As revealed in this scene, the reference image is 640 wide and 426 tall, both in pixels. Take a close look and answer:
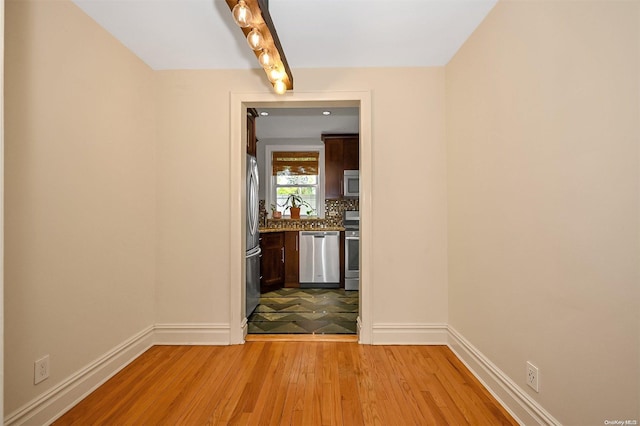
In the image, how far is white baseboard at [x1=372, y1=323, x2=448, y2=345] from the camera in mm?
2674

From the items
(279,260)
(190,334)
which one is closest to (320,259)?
(279,260)

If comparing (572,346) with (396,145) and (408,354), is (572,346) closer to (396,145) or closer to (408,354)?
(408,354)

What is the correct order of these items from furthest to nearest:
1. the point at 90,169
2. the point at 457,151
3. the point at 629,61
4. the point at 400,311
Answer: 1. the point at 400,311
2. the point at 457,151
3. the point at 90,169
4. the point at 629,61

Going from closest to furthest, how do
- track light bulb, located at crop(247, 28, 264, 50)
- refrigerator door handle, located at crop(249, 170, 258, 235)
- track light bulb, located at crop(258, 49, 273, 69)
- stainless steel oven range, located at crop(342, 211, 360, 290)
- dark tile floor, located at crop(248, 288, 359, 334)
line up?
track light bulb, located at crop(247, 28, 264, 50)
track light bulb, located at crop(258, 49, 273, 69)
dark tile floor, located at crop(248, 288, 359, 334)
refrigerator door handle, located at crop(249, 170, 258, 235)
stainless steel oven range, located at crop(342, 211, 360, 290)

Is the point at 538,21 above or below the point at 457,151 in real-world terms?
above

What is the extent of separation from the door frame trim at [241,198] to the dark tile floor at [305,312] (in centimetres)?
48

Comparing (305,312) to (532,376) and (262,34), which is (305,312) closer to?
(532,376)

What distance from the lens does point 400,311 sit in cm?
270

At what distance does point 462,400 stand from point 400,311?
2.89 feet

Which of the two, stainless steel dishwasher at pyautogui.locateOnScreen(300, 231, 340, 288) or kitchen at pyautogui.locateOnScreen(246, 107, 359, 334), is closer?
kitchen at pyautogui.locateOnScreen(246, 107, 359, 334)

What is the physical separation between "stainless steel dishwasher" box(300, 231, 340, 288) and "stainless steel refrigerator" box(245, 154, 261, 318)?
1238 mm

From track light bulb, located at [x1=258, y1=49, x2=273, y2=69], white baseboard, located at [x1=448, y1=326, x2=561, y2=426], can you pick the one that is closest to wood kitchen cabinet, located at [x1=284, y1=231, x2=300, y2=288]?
white baseboard, located at [x1=448, y1=326, x2=561, y2=426]

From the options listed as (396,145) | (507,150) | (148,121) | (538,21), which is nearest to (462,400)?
(507,150)

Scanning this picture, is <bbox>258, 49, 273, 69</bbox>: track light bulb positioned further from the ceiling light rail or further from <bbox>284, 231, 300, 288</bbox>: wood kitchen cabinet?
<bbox>284, 231, 300, 288</bbox>: wood kitchen cabinet
